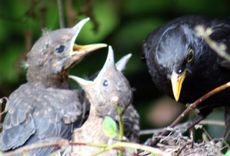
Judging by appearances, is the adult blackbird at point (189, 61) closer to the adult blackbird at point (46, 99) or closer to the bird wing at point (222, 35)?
the bird wing at point (222, 35)

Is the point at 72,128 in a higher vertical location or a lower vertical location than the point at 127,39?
lower

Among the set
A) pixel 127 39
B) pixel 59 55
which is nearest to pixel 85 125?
pixel 59 55

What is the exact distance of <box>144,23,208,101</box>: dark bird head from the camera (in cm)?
509

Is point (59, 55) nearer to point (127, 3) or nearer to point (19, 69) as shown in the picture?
point (19, 69)

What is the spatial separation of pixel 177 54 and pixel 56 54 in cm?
71

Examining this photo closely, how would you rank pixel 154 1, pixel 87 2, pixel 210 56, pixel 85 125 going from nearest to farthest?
pixel 85 125, pixel 210 56, pixel 87 2, pixel 154 1

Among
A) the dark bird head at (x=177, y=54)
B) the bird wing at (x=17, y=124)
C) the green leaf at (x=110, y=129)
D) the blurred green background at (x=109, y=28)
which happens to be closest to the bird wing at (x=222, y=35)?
the dark bird head at (x=177, y=54)

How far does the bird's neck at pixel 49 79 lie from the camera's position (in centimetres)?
521

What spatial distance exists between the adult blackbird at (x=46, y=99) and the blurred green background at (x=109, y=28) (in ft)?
3.13

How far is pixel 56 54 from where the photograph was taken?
16.9ft

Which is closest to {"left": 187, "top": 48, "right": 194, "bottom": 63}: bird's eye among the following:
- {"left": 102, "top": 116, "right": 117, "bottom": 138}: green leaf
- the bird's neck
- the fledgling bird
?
the fledgling bird

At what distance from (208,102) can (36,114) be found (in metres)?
1.24

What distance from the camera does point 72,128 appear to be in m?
4.99

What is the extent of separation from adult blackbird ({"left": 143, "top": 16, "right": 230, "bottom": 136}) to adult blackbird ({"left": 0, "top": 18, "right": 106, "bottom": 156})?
44cm
